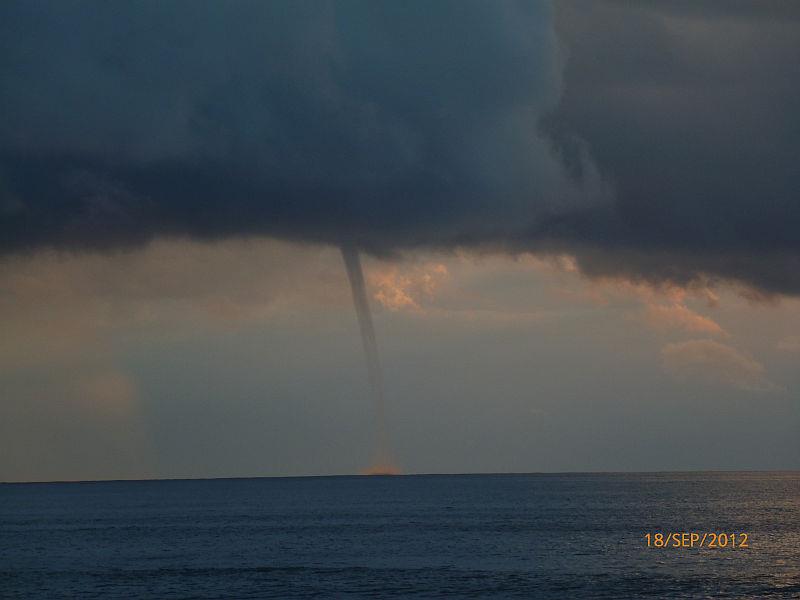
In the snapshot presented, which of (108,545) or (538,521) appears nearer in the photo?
(108,545)

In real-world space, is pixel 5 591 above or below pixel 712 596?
above

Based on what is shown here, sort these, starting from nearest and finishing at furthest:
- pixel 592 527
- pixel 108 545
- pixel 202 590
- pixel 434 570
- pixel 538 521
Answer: pixel 202 590
pixel 434 570
pixel 108 545
pixel 592 527
pixel 538 521

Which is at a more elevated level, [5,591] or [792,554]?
[5,591]

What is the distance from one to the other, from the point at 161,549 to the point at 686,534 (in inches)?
2740

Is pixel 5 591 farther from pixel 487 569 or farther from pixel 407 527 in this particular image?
pixel 407 527

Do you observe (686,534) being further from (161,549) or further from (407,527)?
(161,549)

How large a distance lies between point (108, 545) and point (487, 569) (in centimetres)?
6076

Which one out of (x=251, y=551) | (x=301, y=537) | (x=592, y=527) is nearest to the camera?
(x=251, y=551)

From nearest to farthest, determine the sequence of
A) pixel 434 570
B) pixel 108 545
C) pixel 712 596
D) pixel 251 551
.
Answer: pixel 712 596 < pixel 434 570 < pixel 251 551 < pixel 108 545

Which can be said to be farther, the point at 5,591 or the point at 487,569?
the point at 487,569

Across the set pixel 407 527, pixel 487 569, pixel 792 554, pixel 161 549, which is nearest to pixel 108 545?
pixel 161 549

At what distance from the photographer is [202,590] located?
98000 millimetres

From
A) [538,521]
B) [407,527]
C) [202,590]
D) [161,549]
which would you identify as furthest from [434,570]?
[538,521]

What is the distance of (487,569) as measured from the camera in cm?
11150
